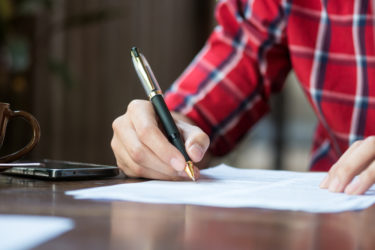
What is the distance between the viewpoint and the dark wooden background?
302 centimetres

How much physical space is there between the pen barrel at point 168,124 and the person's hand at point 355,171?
0.19 meters

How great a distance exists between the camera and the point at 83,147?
334 cm

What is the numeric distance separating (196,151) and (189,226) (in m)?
0.28

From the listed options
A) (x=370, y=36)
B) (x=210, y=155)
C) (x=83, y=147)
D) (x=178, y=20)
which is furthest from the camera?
(x=178, y=20)

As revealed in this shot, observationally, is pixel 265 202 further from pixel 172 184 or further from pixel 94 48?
pixel 94 48

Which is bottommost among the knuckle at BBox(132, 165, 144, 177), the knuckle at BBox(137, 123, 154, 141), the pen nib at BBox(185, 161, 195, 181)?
the knuckle at BBox(132, 165, 144, 177)

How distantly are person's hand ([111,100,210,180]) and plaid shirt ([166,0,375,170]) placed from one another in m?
0.32

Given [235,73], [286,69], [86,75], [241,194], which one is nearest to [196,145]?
[241,194]

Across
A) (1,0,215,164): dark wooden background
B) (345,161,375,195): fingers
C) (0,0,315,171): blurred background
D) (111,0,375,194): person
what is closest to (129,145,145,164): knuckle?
(111,0,375,194): person

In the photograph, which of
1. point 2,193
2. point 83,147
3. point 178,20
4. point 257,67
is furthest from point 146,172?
point 178,20

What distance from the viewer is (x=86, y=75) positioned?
3342 mm

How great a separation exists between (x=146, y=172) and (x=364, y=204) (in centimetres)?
31

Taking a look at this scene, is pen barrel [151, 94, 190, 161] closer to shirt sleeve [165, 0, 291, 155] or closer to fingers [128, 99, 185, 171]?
fingers [128, 99, 185, 171]

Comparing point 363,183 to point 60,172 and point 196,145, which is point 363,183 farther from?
point 60,172
